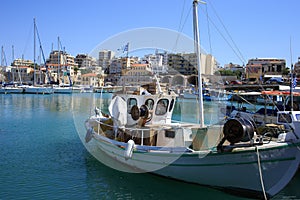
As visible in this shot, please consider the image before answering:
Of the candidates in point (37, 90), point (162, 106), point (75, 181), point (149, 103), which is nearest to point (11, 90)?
point (37, 90)

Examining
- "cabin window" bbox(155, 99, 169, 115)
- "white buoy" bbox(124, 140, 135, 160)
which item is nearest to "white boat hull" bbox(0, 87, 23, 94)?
"cabin window" bbox(155, 99, 169, 115)

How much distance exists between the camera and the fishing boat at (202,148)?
10.2 meters

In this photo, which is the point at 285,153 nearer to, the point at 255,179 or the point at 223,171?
the point at 255,179

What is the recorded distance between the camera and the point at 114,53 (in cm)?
1405

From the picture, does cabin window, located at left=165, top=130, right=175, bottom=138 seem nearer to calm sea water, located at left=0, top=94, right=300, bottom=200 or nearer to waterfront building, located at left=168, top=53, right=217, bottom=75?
calm sea water, located at left=0, top=94, right=300, bottom=200

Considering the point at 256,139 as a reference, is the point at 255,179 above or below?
below

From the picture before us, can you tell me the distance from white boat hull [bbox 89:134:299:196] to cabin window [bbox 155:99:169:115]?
2555mm

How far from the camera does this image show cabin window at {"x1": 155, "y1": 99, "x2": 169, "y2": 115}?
13.5 m

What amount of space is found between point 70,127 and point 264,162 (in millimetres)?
20413

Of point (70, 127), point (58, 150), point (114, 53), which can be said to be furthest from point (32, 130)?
point (114, 53)

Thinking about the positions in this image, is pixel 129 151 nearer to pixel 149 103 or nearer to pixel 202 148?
pixel 149 103

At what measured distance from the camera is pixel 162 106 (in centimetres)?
1360

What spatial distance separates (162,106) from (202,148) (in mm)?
3175

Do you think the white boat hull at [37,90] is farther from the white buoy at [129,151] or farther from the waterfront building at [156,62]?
the white buoy at [129,151]
